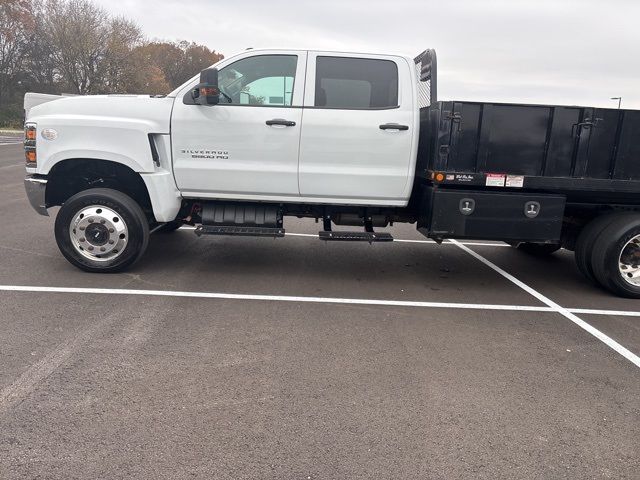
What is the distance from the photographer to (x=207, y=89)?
5.52m

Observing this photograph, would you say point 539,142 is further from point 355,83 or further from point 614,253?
point 355,83

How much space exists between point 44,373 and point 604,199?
19.1 feet

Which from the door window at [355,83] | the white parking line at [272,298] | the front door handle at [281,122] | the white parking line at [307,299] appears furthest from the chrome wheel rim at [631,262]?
the front door handle at [281,122]

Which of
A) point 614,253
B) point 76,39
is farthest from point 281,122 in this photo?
point 76,39

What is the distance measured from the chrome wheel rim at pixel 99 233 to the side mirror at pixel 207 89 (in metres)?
1.53

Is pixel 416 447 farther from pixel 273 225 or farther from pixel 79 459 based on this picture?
pixel 273 225

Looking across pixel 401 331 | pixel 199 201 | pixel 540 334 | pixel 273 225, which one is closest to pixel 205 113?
pixel 199 201

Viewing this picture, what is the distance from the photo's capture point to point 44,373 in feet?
11.9

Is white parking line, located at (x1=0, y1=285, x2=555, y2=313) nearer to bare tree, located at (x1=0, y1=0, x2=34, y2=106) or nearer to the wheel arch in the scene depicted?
the wheel arch

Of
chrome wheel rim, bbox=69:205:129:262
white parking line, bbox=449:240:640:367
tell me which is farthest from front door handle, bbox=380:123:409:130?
chrome wheel rim, bbox=69:205:129:262

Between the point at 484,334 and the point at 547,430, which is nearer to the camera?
the point at 547,430

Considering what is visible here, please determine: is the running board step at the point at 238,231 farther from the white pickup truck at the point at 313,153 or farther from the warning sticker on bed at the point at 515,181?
the warning sticker on bed at the point at 515,181

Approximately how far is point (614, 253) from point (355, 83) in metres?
3.41

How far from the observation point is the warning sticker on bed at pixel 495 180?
5707 millimetres
